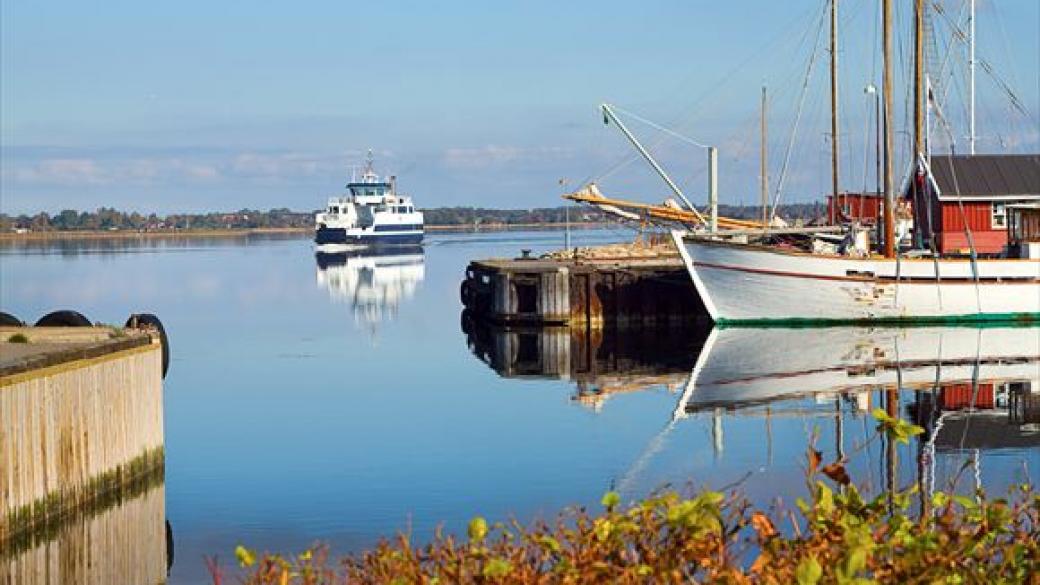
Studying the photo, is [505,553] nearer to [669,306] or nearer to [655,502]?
[655,502]

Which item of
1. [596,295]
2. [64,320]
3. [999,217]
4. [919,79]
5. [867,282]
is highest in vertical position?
[919,79]

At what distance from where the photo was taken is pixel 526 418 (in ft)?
123

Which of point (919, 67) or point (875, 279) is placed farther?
point (919, 67)

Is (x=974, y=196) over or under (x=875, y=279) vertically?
over

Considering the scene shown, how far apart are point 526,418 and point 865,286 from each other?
2354cm

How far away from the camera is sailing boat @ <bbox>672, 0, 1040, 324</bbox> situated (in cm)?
5812

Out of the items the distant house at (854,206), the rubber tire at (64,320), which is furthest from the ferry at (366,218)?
the rubber tire at (64,320)

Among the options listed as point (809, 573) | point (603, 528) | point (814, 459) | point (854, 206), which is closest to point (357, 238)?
point (854, 206)

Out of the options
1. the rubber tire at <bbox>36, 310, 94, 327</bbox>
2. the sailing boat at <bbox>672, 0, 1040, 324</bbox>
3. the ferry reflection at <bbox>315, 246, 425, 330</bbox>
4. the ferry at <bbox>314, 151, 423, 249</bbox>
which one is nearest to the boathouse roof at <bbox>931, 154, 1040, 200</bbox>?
the sailing boat at <bbox>672, 0, 1040, 324</bbox>

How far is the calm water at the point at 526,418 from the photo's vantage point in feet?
82.3

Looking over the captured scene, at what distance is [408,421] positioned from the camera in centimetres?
3719

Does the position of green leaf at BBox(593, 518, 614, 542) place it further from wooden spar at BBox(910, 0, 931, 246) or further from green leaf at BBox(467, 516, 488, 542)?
wooden spar at BBox(910, 0, 931, 246)

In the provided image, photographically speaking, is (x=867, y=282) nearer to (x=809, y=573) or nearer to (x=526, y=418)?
(x=526, y=418)

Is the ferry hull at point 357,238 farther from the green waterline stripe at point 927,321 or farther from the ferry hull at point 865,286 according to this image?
the green waterline stripe at point 927,321
